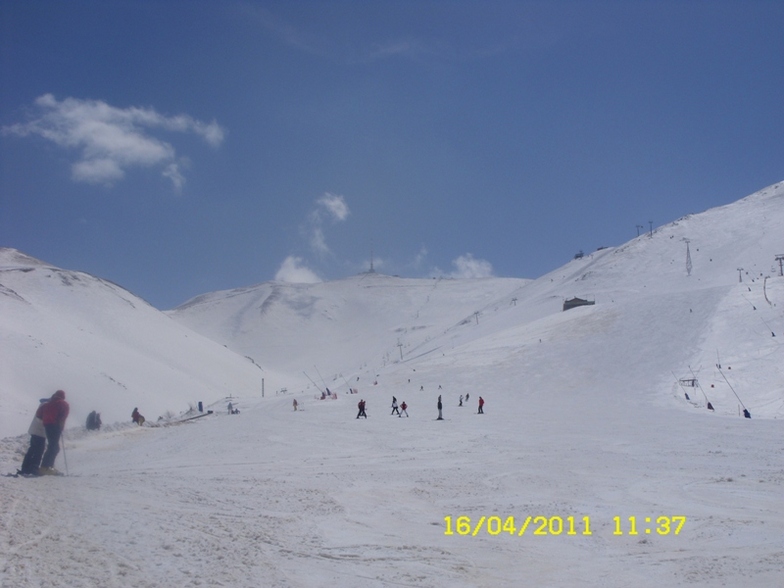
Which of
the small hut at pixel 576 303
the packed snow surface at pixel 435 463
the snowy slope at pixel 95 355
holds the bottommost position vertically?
the packed snow surface at pixel 435 463

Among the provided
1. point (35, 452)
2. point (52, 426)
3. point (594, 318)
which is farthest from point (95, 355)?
point (594, 318)

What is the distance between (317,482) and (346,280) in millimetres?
171232

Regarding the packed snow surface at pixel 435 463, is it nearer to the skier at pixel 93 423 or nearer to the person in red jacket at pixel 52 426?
the person in red jacket at pixel 52 426

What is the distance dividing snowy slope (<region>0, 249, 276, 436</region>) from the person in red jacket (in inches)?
479

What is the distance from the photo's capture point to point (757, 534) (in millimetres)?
7973

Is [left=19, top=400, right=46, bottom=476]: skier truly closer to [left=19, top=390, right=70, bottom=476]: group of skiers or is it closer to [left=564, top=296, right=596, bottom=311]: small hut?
[left=19, top=390, right=70, bottom=476]: group of skiers

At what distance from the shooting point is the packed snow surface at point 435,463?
658 centimetres

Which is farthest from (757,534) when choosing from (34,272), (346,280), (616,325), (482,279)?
(346,280)

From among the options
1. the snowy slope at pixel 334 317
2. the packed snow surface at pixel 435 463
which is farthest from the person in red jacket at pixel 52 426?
the snowy slope at pixel 334 317

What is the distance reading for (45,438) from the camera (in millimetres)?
11562

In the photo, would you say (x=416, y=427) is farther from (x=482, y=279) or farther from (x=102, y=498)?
(x=482, y=279)

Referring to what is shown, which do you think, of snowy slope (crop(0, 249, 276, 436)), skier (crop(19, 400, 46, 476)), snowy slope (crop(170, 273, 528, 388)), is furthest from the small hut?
skier (crop(19, 400, 46, 476))

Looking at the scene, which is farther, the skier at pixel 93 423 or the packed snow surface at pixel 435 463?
the skier at pixel 93 423

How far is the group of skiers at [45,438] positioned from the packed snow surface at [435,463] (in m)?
0.71
